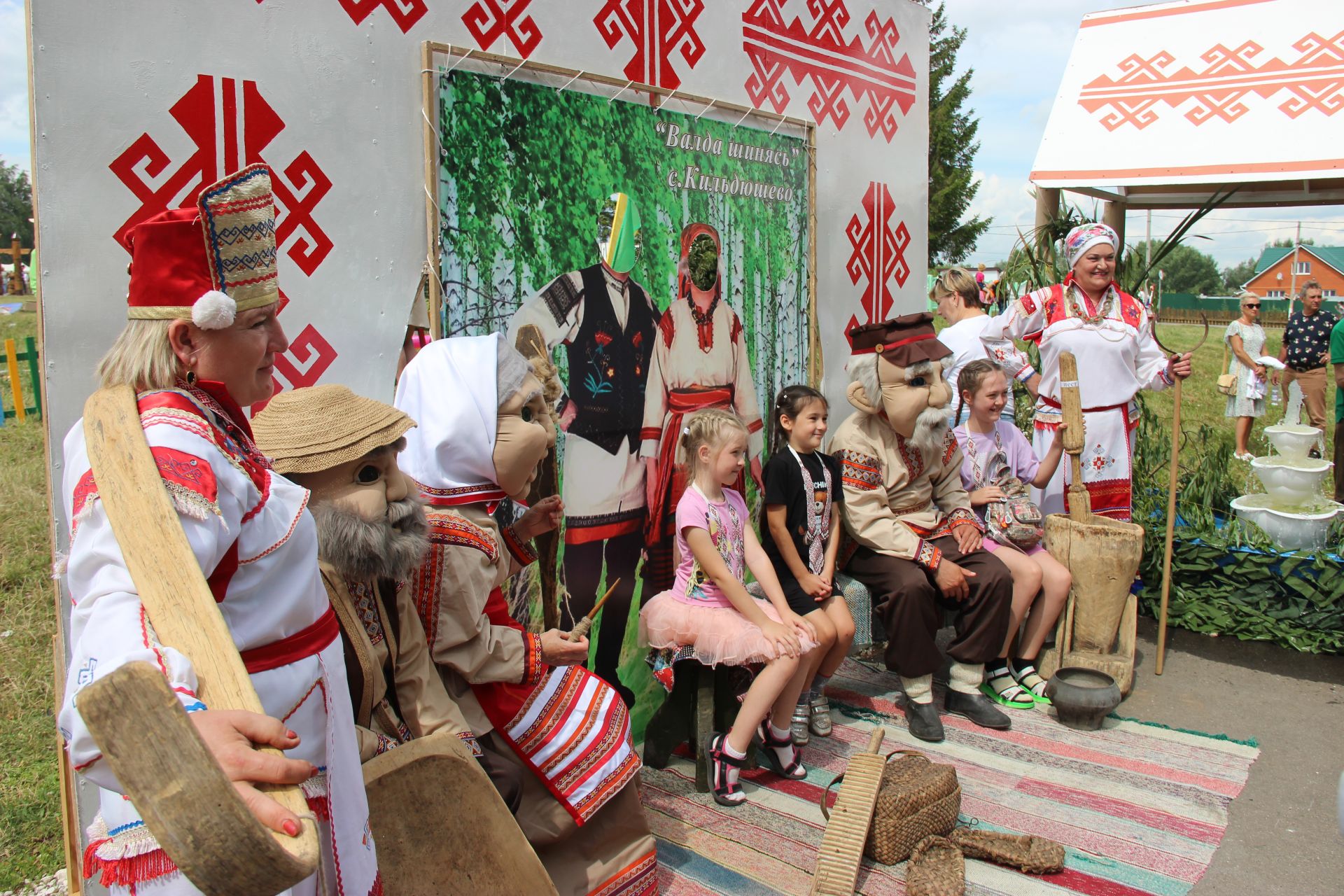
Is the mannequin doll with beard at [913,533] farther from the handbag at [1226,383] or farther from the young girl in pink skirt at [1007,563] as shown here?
the handbag at [1226,383]

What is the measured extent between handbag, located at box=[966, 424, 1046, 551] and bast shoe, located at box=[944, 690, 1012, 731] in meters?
0.79

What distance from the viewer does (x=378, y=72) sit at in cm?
289

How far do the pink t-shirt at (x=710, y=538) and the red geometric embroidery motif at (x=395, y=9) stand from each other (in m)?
1.87

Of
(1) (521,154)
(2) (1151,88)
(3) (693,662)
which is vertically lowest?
(3) (693,662)

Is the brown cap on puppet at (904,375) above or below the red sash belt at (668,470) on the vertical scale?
above

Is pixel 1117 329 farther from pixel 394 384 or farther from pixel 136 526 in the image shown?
pixel 136 526

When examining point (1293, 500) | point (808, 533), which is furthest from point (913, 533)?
point (1293, 500)

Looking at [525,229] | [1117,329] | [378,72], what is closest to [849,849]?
[525,229]

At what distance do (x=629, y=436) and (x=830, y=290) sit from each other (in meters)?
1.63

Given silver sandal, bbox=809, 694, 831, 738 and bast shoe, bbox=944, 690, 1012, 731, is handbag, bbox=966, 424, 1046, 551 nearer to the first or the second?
bast shoe, bbox=944, 690, 1012, 731

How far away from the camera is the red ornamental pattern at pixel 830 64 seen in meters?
4.37

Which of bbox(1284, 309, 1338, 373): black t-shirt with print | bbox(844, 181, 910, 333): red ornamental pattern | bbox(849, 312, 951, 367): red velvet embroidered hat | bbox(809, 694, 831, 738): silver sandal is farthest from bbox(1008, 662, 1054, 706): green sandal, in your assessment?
bbox(1284, 309, 1338, 373): black t-shirt with print

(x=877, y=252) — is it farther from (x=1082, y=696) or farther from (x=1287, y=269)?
(x=1287, y=269)

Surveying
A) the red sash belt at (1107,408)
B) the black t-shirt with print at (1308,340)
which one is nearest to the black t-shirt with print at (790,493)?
the red sash belt at (1107,408)
